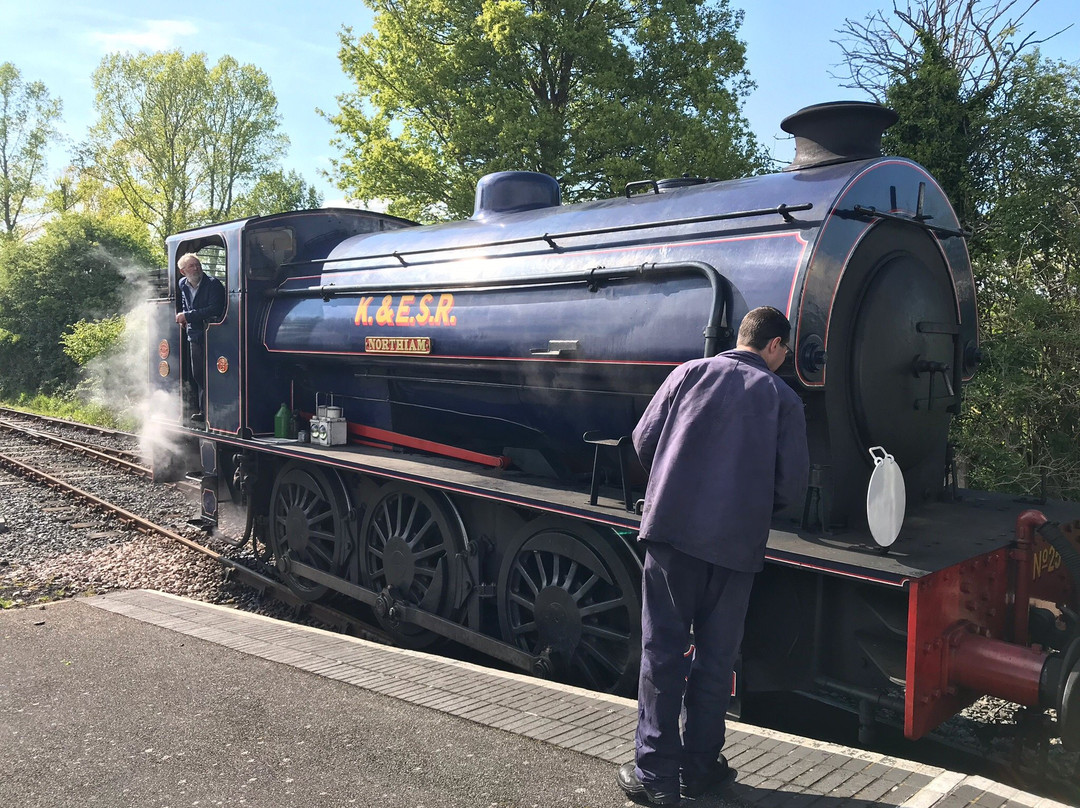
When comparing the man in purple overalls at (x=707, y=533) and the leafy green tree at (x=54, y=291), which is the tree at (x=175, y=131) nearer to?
the leafy green tree at (x=54, y=291)

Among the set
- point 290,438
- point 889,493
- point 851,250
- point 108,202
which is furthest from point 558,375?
point 108,202

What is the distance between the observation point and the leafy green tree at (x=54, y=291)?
2305 cm

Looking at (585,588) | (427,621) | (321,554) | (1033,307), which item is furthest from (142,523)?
(1033,307)

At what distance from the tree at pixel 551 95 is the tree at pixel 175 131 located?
18.9m

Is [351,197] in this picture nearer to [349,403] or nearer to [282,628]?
[349,403]

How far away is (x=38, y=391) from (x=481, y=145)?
1573 cm

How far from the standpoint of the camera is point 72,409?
2003cm

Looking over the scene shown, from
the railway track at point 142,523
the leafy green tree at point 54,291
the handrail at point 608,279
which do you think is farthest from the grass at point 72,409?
the handrail at point 608,279

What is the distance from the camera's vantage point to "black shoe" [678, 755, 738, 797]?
9.52 ft

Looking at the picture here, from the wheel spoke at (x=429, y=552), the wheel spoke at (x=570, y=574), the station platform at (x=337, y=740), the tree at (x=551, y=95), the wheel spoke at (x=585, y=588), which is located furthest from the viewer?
the tree at (x=551, y=95)

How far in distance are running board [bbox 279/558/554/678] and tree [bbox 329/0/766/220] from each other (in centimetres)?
919

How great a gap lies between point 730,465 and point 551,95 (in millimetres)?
13583

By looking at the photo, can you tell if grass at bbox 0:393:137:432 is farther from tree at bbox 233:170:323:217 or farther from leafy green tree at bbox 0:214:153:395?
tree at bbox 233:170:323:217

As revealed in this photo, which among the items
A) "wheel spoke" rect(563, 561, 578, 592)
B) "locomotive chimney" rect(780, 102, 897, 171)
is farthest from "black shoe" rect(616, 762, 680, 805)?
"locomotive chimney" rect(780, 102, 897, 171)
